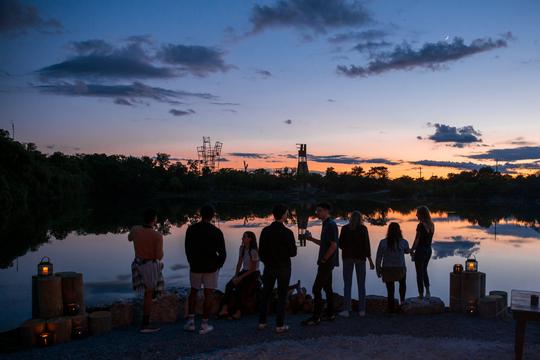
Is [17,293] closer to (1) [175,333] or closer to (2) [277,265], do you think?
(1) [175,333]

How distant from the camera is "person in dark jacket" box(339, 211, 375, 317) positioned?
27.7ft

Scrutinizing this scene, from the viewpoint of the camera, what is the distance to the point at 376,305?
895cm

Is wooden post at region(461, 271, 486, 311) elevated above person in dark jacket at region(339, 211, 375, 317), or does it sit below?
below

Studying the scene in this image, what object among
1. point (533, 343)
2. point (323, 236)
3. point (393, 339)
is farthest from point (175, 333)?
point (533, 343)

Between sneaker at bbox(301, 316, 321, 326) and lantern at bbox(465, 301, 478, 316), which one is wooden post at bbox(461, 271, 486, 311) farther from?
sneaker at bbox(301, 316, 321, 326)

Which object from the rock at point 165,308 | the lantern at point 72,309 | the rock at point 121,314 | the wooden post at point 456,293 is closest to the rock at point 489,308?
the wooden post at point 456,293

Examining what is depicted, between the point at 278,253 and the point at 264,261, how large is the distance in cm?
25

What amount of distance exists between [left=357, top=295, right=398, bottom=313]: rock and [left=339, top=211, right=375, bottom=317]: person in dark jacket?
0.30 metres

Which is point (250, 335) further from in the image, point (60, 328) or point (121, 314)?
point (60, 328)

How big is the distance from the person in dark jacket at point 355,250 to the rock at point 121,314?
Result: 11.8 feet

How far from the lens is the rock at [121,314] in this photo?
8.12m

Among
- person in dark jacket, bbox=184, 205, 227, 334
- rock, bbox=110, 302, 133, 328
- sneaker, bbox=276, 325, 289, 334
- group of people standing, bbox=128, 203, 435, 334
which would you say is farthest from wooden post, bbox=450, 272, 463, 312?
rock, bbox=110, 302, 133, 328

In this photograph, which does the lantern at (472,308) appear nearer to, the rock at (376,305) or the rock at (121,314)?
the rock at (376,305)

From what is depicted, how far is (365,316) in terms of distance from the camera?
8594mm
